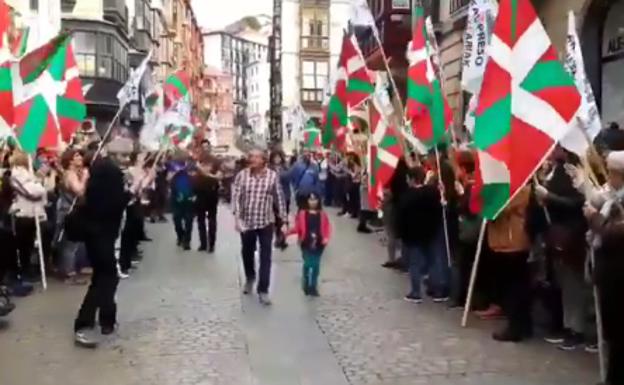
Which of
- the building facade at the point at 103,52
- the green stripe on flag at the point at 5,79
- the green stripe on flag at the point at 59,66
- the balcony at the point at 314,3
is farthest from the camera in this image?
the balcony at the point at 314,3

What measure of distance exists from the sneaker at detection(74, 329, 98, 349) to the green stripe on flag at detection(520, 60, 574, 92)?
181 inches

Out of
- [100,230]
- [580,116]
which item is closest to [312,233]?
[100,230]

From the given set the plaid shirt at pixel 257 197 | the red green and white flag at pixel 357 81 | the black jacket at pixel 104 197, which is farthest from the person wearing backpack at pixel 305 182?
the black jacket at pixel 104 197

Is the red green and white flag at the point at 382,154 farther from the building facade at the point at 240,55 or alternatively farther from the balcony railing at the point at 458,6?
the building facade at the point at 240,55

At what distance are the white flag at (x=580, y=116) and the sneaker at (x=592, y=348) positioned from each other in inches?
70.3

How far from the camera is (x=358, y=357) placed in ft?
27.9

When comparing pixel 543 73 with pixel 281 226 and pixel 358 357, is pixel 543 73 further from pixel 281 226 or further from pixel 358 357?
pixel 281 226

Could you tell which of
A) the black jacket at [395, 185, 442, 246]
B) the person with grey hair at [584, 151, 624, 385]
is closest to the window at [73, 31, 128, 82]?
the black jacket at [395, 185, 442, 246]

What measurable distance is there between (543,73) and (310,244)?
13.6 feet

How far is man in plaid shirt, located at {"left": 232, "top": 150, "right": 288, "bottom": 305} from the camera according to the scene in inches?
446

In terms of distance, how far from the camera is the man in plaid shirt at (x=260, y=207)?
1134 centimetres

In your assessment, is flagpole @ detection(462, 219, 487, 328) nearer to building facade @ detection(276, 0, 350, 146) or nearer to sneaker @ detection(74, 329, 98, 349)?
sneaker @ detection(74, 329, 98, 349)

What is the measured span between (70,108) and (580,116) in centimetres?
891

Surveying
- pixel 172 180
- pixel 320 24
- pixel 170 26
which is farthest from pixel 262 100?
pixel 172 180
